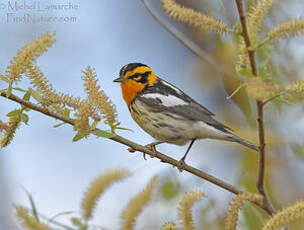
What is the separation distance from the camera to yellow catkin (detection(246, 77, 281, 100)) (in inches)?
56.5

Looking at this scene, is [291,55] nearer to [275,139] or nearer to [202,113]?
[275,139]

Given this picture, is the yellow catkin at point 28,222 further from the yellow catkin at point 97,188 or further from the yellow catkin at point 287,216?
the yellow catkin at point 287,216

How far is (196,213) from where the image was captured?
2.61m

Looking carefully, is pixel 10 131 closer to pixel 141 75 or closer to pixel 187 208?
pixel 187 208

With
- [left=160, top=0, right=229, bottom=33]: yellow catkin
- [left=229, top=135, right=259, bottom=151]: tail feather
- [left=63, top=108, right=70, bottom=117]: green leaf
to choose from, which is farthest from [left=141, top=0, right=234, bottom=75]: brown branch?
[left=229, top=135, right=259, bottom=151]: tail feather

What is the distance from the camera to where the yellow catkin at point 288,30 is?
4.83 ft

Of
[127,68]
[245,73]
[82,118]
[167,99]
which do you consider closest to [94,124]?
[82,118]

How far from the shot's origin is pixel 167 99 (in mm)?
3689

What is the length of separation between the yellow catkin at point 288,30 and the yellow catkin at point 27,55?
0.78m

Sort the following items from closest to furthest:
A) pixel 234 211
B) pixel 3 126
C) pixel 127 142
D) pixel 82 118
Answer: pixel 234 211, pixel 82 118, pixel 3 126, pixel 127 142

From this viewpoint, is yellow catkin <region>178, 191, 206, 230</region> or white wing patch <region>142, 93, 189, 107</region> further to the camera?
white wing patch <region>142, 93, 189, 107</region>

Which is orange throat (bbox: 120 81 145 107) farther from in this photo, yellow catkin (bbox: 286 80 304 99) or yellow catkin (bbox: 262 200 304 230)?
yellow catkin (bbox: 262 200 304 230)

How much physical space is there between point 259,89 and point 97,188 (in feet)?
2.72

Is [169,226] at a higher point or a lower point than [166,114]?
lower
